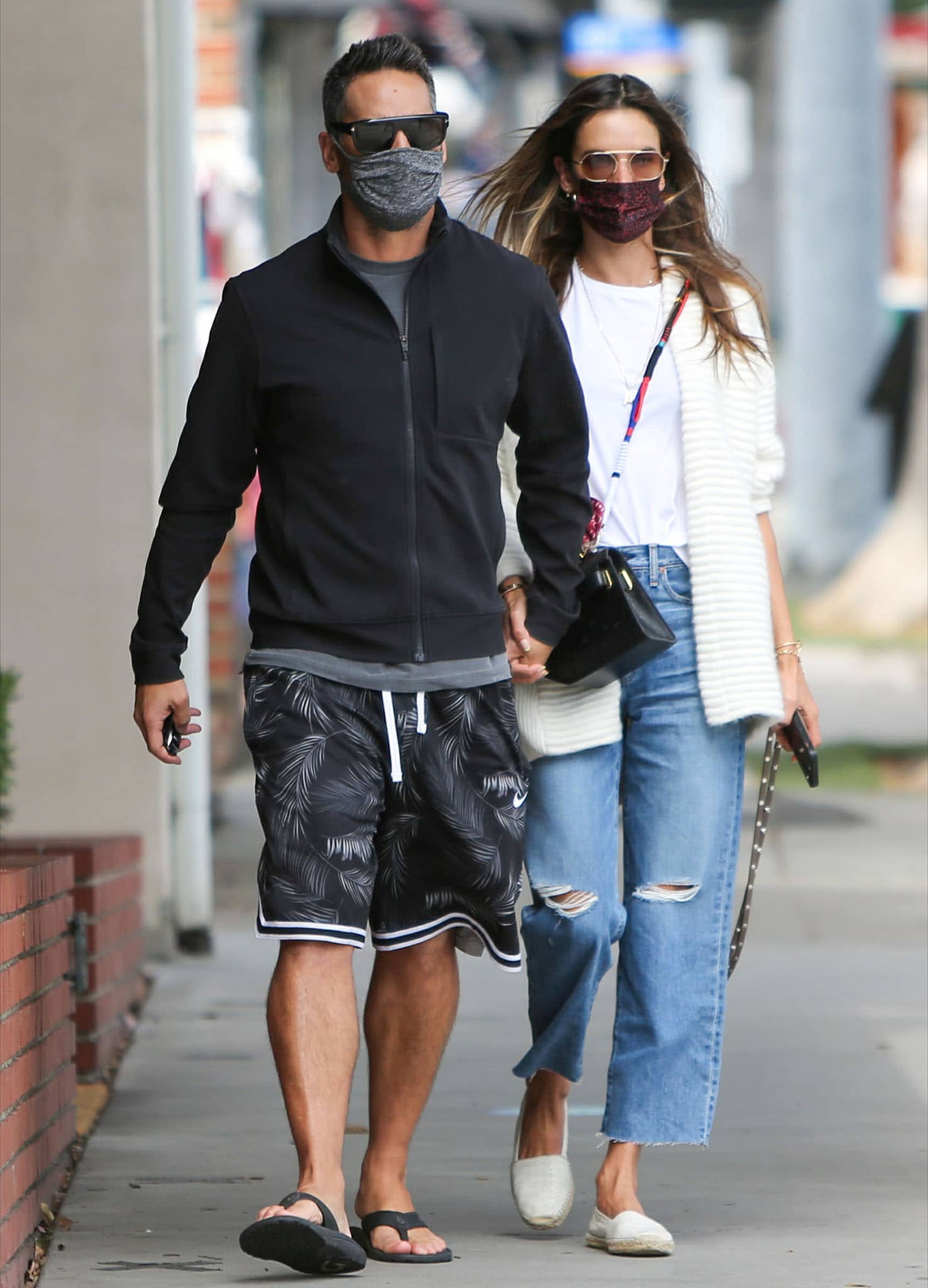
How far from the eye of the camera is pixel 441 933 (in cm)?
412

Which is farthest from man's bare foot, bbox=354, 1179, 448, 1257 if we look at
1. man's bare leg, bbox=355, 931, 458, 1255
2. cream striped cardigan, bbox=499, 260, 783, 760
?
cream striped cardigan, bbox=499, 260, 783, 760

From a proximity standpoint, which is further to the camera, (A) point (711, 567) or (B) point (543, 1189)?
(B) point (543, 1189)

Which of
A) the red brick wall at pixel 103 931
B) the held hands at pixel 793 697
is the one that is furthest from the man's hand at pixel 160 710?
the red brick wall at pixel 103 931

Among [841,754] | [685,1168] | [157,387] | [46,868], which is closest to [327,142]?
[46,868]

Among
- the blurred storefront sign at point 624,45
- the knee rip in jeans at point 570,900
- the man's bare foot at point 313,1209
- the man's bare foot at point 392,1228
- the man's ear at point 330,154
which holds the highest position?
the blurred storefront sign at point 624,45

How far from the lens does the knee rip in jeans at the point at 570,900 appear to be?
4230mm

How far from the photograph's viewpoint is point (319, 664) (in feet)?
12.9

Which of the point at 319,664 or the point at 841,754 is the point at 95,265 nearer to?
the point at 319,664

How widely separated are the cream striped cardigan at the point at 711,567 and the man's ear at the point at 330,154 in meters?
0.60

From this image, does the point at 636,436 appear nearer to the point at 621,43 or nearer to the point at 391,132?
the point at 391,132

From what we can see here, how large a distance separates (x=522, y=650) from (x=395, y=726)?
0.34m

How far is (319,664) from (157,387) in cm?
362

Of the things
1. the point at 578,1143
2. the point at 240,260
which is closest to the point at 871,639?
the point at 240,260

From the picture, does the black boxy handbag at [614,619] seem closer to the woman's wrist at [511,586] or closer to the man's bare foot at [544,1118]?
Answer: the woman's wrist at [511,586]
